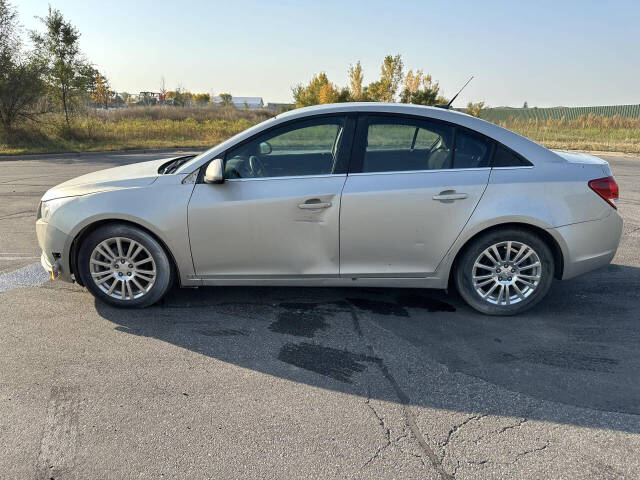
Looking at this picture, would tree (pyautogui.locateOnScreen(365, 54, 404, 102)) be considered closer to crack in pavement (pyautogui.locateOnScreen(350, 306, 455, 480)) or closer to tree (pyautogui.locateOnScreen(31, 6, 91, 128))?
tree (pyautogui.locateOnScreen(31, 6, 91, 128))

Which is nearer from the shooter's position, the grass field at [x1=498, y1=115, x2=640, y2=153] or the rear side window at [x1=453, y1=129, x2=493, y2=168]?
the rear side window at [x1=453, y1=129, x2=493, y2=168]

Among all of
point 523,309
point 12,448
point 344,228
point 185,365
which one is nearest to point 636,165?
point 523,309

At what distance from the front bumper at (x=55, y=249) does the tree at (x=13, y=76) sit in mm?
19904

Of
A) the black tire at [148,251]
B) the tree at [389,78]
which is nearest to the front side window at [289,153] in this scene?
the black tire at [148,251]

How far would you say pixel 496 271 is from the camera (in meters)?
3.94

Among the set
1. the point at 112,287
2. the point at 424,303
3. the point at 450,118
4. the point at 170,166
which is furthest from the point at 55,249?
the point at 450,118

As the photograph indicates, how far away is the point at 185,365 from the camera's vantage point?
3.21 m

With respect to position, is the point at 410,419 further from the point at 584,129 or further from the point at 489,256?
the point at 584,129

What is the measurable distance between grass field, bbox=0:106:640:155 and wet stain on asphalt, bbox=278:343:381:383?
19.5 meters

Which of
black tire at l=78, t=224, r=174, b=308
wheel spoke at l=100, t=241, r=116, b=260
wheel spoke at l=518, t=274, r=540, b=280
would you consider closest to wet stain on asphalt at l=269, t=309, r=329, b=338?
black tire at l=78, t=224, r=174, b=308

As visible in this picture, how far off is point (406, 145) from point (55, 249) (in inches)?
124

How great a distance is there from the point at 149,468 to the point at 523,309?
315 centimetres

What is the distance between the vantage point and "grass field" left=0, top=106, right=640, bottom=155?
68.2 feet

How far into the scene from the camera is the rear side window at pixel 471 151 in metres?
3.84
